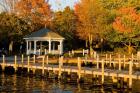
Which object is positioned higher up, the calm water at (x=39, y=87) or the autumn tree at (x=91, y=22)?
the autumn tree at (x=91, y=22)

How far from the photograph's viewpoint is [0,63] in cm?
4947

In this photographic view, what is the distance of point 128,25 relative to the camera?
228ft

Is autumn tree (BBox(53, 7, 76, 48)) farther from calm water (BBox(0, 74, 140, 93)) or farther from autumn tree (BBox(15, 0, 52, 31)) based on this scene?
calm water (BBox(0, 74, 140, 93))

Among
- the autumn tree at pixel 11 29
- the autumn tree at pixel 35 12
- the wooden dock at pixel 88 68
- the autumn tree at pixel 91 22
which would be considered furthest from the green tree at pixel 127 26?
the autumn tree at pixel 11 29

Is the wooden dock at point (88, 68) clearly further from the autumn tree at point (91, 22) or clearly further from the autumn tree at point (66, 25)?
the autumn tree at point (66, 25)

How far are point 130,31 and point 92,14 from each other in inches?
306

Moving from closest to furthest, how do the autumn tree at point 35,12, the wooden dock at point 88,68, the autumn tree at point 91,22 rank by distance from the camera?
1. the wooden dock at point 88,68
2. the autumn tree at point 91,22
3. the autumn tree at point 35,12

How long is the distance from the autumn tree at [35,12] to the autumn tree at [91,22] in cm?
717

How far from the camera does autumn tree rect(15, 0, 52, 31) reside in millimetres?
77688

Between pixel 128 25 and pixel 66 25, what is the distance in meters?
11.7

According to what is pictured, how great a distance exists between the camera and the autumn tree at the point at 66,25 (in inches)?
2940

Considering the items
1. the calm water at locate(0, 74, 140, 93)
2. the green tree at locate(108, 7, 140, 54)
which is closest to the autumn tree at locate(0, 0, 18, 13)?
the green tree at locate(108, 7, 140, 54)

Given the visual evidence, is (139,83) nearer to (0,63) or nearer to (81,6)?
(0,63)

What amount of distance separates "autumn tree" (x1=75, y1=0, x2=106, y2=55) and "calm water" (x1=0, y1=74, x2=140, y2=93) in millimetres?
30661
